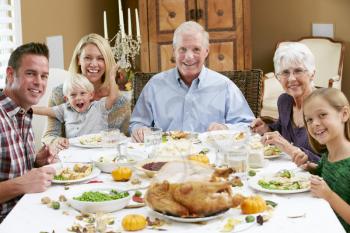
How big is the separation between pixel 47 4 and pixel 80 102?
1810 mm

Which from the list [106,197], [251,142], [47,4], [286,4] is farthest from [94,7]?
[106,197]

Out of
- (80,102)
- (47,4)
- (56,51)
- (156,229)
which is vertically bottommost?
(156,229)

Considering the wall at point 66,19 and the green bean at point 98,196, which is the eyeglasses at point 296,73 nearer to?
the green bean at point 98,196

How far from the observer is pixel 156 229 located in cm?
137

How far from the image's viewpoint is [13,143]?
81.3 inches

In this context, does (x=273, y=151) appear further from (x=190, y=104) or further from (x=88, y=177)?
(x=190, y=104)

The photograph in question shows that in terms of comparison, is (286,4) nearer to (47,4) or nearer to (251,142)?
(47,4)

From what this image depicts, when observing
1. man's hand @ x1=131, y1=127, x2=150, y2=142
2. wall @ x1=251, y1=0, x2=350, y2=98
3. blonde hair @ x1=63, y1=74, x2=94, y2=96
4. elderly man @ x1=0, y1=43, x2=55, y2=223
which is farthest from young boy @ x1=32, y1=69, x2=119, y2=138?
wall @ x1=251, y1=0, x2=350, y2=98

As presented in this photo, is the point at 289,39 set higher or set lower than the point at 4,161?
higher

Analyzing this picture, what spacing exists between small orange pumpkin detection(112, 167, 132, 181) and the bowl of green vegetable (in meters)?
0.22

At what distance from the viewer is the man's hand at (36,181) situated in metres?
1.74

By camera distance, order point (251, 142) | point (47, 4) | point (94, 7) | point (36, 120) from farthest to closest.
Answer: point (94, 7), point (47, 4), point (36, 120), point (251, 142)

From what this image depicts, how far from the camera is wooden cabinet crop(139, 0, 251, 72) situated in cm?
482

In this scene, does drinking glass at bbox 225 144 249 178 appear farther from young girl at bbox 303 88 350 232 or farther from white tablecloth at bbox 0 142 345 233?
young girl at bbox 303 88 350 232
